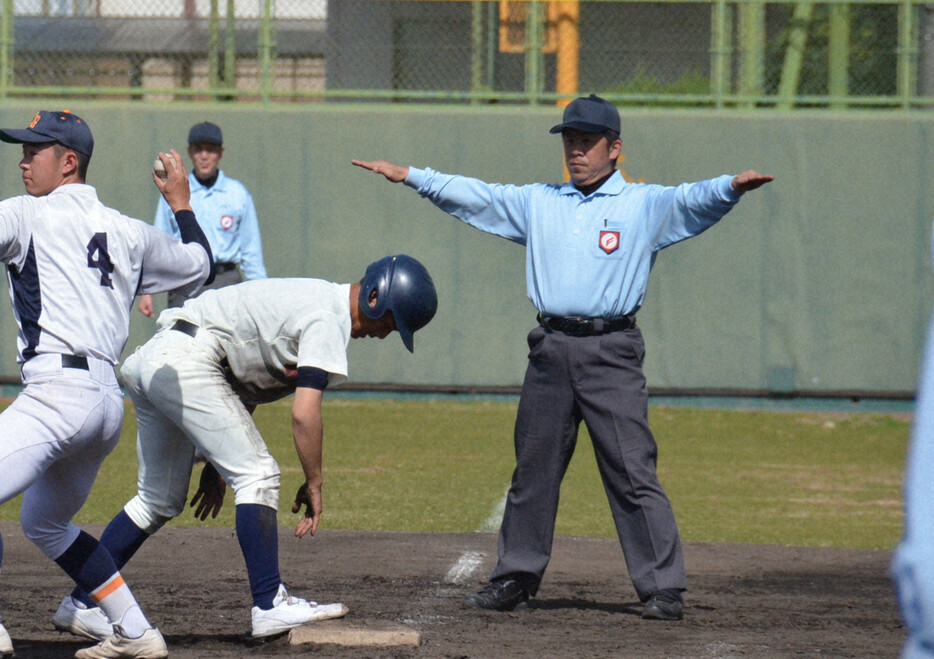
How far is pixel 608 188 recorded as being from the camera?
223 inches

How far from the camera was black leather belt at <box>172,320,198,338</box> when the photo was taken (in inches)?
188

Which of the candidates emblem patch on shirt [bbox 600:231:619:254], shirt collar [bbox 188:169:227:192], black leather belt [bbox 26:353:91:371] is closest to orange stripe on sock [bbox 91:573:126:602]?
black leather belt [bbox 26:353:91:371]

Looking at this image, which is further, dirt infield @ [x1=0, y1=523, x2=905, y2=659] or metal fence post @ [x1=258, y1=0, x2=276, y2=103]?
metal fence post @ [x1=258, y1=0, x2=276, y2=103]

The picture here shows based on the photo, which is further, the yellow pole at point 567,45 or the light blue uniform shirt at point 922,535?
the yellow pole at point 567,45

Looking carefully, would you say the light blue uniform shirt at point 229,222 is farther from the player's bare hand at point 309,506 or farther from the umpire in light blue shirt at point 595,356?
the player's bare hand at point 309,506

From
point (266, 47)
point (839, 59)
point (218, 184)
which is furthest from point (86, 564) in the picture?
point (839, 59)

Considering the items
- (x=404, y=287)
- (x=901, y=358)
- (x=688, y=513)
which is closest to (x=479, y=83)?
(x=901, y=358)

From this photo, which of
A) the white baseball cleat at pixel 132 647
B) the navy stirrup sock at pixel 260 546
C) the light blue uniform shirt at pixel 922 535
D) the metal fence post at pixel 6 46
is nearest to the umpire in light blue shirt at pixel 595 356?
the navy stirrup sock at pixel 260 546

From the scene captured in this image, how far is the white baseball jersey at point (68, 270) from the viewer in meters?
4.29

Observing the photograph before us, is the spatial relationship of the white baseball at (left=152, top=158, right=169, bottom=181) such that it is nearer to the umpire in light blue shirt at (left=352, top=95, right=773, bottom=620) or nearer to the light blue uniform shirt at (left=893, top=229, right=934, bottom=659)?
the umpire in light blue shirt at (left=352, top=95, right=773, bottom=620)

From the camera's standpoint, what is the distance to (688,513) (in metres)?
8.13

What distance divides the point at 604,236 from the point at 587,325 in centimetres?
39

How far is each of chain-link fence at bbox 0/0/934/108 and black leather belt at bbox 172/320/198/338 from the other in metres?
8.29

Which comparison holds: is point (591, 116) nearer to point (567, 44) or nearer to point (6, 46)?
point (567, 44)
